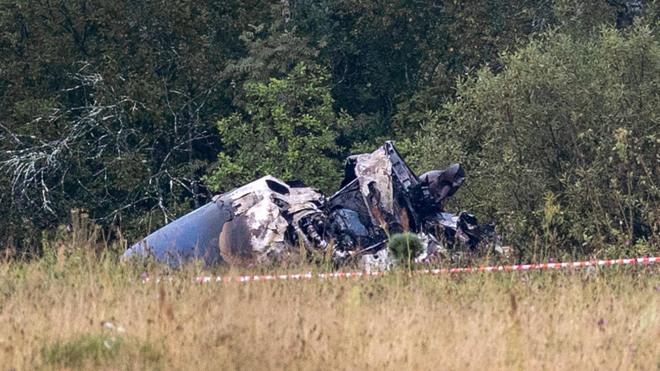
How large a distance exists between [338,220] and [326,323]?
5915 millimetres

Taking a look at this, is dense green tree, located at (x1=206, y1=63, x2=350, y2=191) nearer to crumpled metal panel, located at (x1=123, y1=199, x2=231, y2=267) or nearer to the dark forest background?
the dark forest background

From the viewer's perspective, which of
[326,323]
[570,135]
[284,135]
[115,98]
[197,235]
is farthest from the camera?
[115,98]

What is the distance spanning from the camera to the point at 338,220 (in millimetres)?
12672

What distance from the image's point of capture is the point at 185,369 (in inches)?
236

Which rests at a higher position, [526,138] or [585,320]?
[526,138]

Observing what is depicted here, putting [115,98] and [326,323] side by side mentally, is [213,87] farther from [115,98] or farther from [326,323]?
[326,323]

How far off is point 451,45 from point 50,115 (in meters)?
8.54

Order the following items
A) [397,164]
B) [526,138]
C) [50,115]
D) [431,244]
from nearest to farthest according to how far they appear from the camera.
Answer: [431,244], [397,164], [526,138], [50,115]

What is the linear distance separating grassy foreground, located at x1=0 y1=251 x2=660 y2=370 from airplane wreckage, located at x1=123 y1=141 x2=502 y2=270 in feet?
11.1

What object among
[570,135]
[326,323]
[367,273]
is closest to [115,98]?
[570,135]

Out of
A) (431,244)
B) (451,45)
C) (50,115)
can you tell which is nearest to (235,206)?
(431,244)

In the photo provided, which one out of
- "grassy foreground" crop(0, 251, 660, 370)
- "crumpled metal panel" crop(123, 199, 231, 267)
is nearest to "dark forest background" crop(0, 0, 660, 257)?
"crumpled metal panel" crop(123, 199, 231, 267)

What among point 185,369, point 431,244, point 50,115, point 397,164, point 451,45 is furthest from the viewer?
point 451,45

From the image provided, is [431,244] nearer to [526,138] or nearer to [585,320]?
[526,138]
